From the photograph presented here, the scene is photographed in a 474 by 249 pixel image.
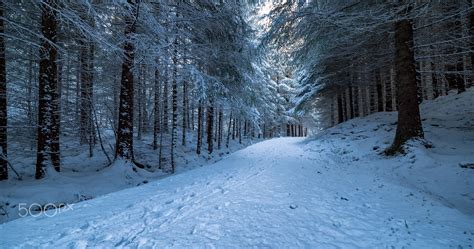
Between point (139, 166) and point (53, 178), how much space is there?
9.25ft

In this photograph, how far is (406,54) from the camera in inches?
315

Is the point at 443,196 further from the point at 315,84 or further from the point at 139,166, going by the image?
the point at 315,84

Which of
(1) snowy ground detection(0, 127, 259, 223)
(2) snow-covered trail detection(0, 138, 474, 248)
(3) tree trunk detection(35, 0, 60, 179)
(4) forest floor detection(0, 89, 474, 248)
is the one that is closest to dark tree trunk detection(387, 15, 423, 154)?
(4) forest floor detection(0, 89, 474, 248)

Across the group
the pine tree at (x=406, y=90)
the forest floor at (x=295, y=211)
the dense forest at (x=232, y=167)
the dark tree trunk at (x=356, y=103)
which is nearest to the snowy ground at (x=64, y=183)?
the dense forest at (x=232, y=167)

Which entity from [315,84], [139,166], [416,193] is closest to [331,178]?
[416,193]

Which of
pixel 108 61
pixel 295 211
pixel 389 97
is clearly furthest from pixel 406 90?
pixel 389 97

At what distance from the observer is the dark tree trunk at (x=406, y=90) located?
25.0 ft

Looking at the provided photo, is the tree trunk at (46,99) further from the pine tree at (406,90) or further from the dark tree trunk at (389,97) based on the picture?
the dark tree trunk at (389,97)

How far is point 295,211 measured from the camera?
3.92 meters

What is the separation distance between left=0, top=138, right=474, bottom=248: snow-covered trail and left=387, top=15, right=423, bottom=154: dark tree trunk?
2889 mm

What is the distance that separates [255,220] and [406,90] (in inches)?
287

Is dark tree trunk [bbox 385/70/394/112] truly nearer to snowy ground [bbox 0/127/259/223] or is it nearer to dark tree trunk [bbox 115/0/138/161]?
snowy ground [bbox 0/127/259/223]

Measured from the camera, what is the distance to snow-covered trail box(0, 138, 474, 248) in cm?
296

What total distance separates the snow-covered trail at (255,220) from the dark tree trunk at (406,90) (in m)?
2.89
